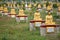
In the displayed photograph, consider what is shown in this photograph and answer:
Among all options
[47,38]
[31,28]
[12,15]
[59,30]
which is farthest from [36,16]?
[12,15]

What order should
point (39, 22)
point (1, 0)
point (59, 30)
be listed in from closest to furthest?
point (59, 30) < point (39, 22) < point (1, 0)

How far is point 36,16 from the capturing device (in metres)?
11.9

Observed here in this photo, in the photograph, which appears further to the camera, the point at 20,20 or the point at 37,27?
the point at 20,20

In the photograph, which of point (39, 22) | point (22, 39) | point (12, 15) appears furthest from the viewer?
point (12, 15)

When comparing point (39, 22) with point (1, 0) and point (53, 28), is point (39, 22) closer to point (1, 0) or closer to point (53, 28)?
point (53, 28)

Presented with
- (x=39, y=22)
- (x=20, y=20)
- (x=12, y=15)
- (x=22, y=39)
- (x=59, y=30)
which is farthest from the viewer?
(x=12, y=15)

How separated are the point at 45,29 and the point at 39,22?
1491 millimetres

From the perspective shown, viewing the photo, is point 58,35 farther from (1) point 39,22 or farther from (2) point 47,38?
(1) point 39,22

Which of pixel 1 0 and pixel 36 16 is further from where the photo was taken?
pixel 1 0

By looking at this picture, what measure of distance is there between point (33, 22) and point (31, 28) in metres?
0.39


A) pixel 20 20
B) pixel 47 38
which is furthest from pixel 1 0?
pixel 47 38

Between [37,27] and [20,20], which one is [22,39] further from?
[20,20]

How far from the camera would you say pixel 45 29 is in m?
9.78

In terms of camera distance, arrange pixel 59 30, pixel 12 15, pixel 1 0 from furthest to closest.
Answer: pixel 1 0 → pixel 12 15 → pixel 59 30
